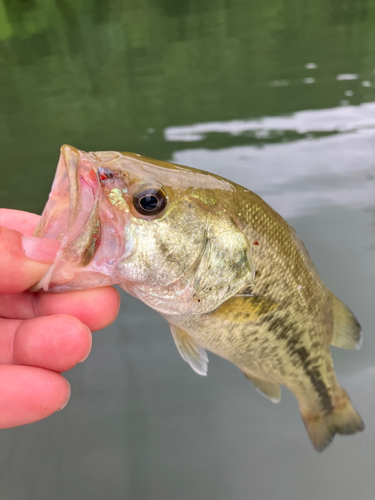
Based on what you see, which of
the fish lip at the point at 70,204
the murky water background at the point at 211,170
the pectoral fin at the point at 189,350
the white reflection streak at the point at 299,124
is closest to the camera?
the fish lip at the point at 70,204

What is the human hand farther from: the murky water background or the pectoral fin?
the murky water background

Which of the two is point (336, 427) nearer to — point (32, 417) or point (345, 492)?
point (345, 492)

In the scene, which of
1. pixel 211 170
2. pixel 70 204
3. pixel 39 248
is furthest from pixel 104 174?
pixel 211 170

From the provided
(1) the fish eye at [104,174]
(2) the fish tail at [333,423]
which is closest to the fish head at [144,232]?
(1) the fish eye at [104,174]

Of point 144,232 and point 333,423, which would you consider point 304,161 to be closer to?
point 333,423

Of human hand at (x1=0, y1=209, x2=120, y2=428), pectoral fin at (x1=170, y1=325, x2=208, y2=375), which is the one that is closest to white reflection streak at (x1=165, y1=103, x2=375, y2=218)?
pectoral fin at (x1=170, y1=325, x2=208, y2=375)

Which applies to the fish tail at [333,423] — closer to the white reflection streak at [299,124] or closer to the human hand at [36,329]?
the human hand at [36,329]

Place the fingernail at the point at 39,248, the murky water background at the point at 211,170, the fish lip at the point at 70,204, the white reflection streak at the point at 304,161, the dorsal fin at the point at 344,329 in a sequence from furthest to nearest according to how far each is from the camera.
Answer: the white reflection streak at the point at 304,161
the murky water background at the point at 211,170
the dorsal fin at the point at 344,329
the fingernail at the point at 39,248
the fish lip at the point at 70,204
